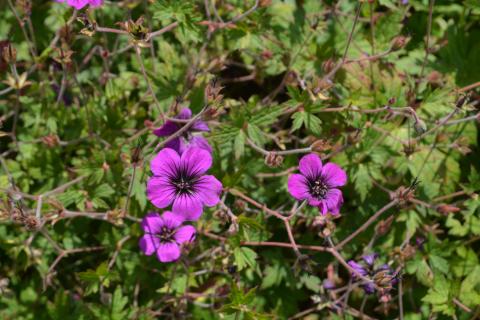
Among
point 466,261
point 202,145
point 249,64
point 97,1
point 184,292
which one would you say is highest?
point 249,64

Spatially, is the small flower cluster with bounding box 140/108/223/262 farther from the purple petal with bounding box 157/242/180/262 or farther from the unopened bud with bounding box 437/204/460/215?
the unopened bud with bounding box 437/204/460/215

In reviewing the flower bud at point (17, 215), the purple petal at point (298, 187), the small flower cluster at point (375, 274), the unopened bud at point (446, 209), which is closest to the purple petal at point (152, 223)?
the flower bud at point (17, 215)

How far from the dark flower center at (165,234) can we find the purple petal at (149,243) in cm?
3

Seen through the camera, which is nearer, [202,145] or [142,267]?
[202,145]

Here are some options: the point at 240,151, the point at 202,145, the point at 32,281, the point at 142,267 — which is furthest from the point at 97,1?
the point at 32,281

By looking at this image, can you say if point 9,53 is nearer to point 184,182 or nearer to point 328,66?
point 184,182

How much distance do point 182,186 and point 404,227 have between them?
62.1 inches

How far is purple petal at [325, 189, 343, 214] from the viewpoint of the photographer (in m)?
2.58

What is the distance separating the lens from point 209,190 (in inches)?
100

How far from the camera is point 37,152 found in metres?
3.32

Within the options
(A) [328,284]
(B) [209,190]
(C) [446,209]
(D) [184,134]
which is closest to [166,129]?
(D) [184,134]

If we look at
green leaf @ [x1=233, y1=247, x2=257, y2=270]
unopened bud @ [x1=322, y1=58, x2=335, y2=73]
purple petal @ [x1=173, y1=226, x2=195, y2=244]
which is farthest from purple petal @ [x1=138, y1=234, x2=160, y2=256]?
unopened bud @ [x1=322, y1=58, x2=335, y2=73]

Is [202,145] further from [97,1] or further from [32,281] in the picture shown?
[32,281]

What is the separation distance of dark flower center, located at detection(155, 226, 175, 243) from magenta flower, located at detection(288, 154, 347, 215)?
2.56 feet
